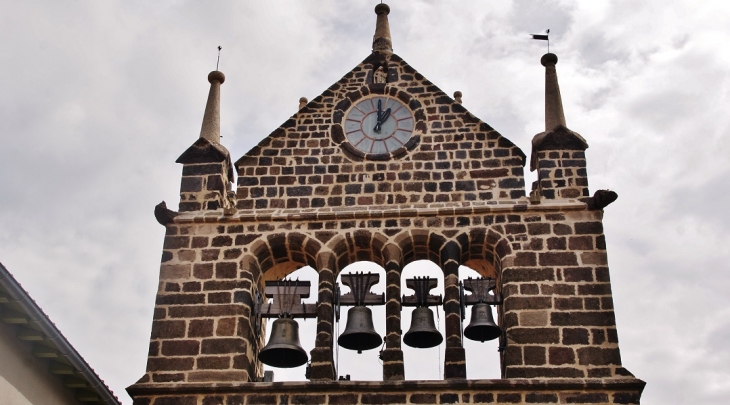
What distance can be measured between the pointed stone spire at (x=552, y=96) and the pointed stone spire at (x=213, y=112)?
487cm

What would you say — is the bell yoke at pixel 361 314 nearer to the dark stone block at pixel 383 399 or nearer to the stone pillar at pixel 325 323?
the stone pillar at pixel 325 323

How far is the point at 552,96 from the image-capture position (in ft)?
58.9

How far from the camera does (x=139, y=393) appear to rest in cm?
1498

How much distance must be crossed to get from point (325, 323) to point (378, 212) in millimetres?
1881

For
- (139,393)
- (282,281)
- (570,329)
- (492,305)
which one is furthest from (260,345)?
(570,329)

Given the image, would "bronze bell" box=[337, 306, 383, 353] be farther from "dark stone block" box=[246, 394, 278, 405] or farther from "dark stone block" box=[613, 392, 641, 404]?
"dark stone block" box=[613, 392, 641, 404]

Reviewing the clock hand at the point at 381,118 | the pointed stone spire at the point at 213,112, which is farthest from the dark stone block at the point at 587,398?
the pointed stone spire at the point at 213,112

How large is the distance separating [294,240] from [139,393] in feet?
9.95

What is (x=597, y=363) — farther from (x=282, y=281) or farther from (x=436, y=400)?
(x=282, y=281)

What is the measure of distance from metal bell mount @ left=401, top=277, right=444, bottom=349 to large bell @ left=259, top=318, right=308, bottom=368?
1.39 metres

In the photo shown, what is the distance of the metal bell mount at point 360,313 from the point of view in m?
15.5

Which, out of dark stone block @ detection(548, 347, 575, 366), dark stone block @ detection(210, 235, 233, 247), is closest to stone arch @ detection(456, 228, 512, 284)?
dark stone block @ detection(548, 347, 575, 366)

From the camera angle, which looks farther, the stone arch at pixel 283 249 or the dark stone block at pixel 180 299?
the stone arch at pixel 283 249

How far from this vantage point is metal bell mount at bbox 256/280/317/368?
1539 centimetres
